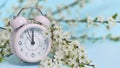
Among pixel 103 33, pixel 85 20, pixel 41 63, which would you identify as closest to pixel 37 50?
pixel 41 63

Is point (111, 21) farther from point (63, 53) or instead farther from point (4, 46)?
point (4, 46)

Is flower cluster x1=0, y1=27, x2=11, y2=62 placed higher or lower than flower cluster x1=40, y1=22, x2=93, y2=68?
higher

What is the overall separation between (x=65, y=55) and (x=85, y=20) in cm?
20

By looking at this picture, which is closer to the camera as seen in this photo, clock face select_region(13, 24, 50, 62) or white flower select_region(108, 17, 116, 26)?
clock face select_region(13, 24, 50, 62)

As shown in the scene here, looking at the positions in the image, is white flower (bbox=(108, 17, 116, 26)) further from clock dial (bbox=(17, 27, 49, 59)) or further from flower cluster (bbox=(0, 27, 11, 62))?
flower cluster (bbox=(0, 27, 11, 62))

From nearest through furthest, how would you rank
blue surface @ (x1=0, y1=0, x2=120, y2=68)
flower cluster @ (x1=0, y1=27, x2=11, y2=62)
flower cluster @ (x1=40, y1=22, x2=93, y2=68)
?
flower cluster @ (x1=40, y1=22, x2=93, y2=68) → flower cluster @ (x1=0, y1=27, x2=11, y2=62) → blue surface @ (x1=0, y1=0, x2=120, y2=68)

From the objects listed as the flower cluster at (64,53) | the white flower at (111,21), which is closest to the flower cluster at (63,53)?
the flower cluster at (64,53)

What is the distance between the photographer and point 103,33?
4.20 feet

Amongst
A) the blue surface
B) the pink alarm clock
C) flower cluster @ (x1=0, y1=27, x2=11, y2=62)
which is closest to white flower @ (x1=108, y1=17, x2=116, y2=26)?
the blue surface

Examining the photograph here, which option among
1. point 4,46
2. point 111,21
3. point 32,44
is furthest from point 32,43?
point 111,21

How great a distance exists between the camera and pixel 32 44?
1.05m

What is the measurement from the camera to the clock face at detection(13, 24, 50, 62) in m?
1.04

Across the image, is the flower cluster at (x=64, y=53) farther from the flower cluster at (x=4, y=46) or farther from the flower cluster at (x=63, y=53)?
the flower cluster at (x=4, y=46)

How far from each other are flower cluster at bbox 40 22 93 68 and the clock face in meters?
0.03
